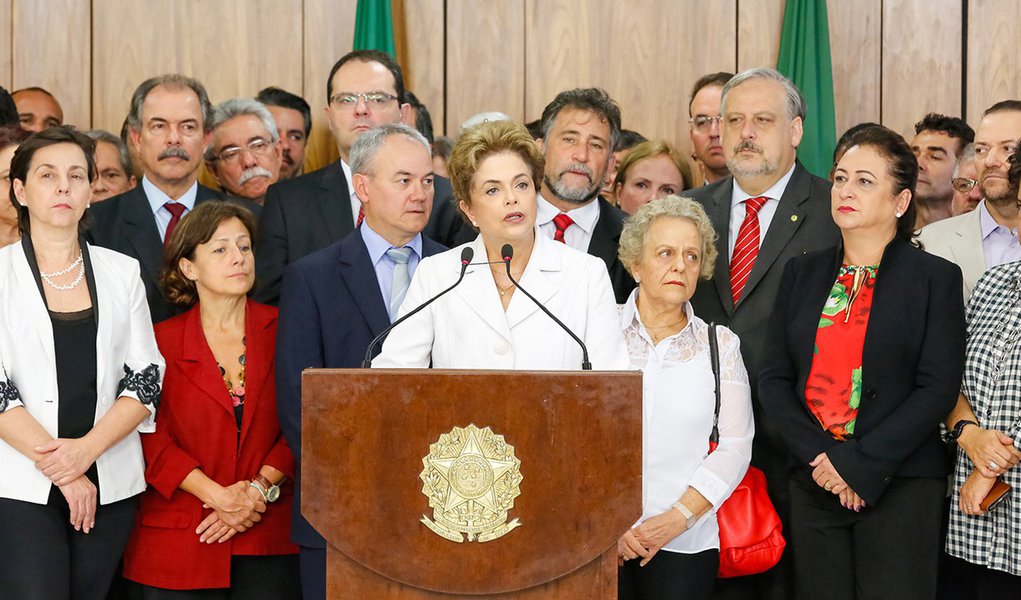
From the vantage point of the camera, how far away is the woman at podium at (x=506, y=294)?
277cm

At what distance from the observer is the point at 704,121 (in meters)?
5.02

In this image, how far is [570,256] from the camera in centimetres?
288

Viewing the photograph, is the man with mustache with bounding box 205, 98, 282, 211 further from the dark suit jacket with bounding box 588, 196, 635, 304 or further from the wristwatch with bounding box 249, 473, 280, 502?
the wristwatch with bounding box 249, 473, 280, 502

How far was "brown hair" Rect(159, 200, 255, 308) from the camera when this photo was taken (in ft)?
12.1

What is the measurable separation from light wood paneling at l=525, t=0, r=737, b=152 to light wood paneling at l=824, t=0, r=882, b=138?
522 mm

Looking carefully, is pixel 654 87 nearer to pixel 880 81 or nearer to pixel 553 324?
pixel 880 81

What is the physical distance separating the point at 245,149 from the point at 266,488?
195 cm

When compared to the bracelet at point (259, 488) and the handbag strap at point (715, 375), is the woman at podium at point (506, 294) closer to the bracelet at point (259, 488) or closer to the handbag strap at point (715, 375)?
the handbag strap at point (715, 375)

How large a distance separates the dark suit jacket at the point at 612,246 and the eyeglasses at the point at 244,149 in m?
1.59

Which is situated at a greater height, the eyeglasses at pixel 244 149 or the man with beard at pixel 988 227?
the eyeglasses at pixel 244 149

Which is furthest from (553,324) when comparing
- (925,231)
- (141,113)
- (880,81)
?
(880,81)

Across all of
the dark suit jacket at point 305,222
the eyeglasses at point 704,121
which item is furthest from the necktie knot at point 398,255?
the eyeglasses at point 704,121

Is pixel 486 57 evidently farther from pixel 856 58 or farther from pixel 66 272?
pixel 66 272

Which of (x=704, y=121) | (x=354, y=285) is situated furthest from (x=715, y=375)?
(x=704, y=121)
